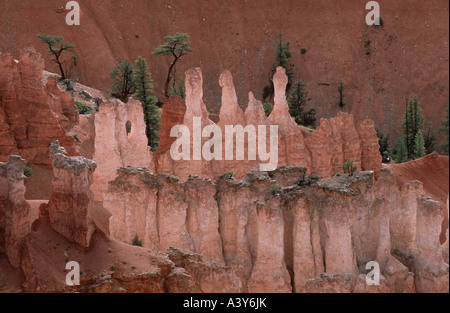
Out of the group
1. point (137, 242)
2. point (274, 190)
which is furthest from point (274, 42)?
→ point (137, 242)

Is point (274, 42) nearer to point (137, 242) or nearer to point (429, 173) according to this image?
point (429, 173)

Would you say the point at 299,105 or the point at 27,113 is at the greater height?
the point at 299,105

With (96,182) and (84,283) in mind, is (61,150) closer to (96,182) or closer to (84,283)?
(84,283)

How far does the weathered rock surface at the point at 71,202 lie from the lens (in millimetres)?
26141

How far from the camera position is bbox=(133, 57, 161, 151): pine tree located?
50.7 meters

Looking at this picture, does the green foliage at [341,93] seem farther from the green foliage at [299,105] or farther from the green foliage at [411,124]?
the green foliage at [411,124]

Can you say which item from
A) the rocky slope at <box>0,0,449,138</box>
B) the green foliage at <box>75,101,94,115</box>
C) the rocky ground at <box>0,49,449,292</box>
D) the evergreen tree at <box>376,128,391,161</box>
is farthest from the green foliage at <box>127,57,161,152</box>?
the evergreen tree at <box>376,128,391,161</box>

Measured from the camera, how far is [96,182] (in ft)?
123

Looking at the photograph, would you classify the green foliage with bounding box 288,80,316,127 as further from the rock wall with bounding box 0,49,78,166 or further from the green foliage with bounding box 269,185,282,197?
the green foliage with bounding box 269,185,282,197

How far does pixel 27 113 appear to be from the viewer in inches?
1489

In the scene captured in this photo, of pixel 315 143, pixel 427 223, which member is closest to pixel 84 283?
pixel 427 223

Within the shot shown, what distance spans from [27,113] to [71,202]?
13111mm

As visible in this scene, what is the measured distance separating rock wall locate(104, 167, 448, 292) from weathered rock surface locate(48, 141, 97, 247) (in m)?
5.71

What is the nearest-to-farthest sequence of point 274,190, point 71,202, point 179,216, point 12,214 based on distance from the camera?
point 12,214 → point 71,202 → point 179,216 → point 274,190
